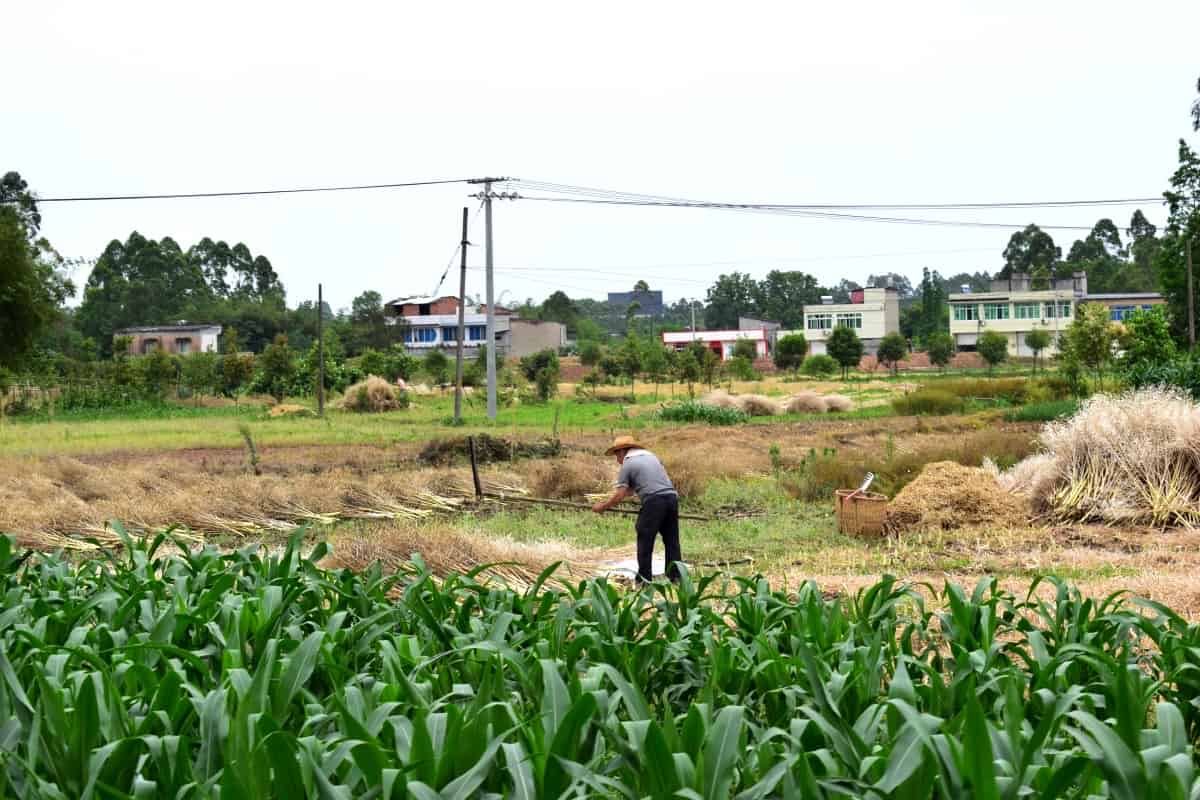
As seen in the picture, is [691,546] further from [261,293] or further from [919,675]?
[261,293]

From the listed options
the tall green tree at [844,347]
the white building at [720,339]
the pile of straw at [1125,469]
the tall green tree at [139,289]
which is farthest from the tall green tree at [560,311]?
the pile of straw at [1125,469]

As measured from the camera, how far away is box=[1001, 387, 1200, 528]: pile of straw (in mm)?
14258

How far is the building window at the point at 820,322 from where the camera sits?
94.0 meters

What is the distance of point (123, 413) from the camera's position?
139 feet

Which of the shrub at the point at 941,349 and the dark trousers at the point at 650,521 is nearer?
the dark trousers at the point at 650,521

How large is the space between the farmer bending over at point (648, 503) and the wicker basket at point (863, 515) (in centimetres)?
341

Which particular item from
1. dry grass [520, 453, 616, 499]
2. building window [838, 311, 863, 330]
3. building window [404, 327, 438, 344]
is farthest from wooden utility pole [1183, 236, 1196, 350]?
building window [404, 327, 438, 344]

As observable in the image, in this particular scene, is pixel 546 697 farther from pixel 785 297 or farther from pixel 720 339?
pixel 785 297

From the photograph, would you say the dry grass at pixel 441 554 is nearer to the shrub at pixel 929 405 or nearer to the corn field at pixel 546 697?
the corn field at pixel 546 697

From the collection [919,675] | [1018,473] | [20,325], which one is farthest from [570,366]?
[919,675]

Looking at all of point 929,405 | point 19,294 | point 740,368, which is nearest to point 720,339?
point 740,368

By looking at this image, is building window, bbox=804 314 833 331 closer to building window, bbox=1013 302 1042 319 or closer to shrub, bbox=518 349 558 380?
building window, bbox=1013 302 1042 319

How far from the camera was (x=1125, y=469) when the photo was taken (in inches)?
575

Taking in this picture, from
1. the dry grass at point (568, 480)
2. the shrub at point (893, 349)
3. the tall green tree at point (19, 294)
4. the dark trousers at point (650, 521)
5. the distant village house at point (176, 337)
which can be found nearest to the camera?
the dark trousers at point (650, 521)
